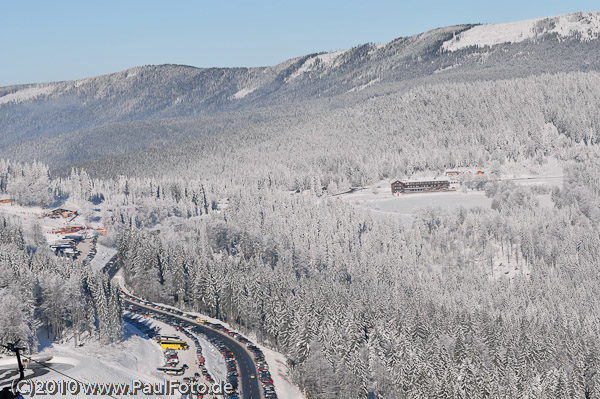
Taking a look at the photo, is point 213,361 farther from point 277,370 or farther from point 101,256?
point 101,256

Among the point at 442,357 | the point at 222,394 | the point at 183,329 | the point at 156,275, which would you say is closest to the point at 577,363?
the point at 442,357

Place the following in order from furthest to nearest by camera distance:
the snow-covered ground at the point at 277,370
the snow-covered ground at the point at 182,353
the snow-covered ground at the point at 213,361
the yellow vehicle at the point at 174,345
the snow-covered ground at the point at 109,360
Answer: the yellow vehicle at the point at 174,345, the snow-covered ground at the point at 182,353, the snow-covered ground at the point at 213,361, the snow-covered ground at the point at 277,370, the snow-covered ground at the point at 109,360

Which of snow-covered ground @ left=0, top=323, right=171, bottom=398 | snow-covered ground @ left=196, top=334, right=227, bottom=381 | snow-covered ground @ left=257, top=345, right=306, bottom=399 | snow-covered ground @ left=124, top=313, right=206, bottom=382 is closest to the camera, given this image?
snow-covered ground @ left=0, top=323, right=171, bottom=398

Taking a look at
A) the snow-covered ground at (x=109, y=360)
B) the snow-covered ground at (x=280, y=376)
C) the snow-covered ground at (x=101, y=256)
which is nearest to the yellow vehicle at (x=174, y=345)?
the snow-covered ground at (x=109, y=360)

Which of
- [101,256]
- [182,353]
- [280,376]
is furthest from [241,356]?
[101,256]

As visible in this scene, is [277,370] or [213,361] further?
[277,370]

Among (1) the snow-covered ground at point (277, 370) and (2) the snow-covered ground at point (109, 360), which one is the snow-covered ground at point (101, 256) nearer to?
(2) the snow-covered ground at point (109, 360)

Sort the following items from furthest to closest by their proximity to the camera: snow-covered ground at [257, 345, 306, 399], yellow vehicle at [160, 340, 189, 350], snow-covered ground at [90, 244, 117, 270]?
snow-covered ground at [90, 244, 117, 270] < yellow vehicle at [160, 340, 189, 350] < snow-covered ground at [257, 345, 306, 399]

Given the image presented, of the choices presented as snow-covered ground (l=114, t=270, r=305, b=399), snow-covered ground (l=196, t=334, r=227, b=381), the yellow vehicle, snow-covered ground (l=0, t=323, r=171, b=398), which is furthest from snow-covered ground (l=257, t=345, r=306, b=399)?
snow-covered ground (l=0, t=323, r=171, b=398)

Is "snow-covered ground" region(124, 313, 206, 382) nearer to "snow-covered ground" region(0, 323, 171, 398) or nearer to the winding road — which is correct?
"snow-covered ground" region(0, 323, 171, 398)
